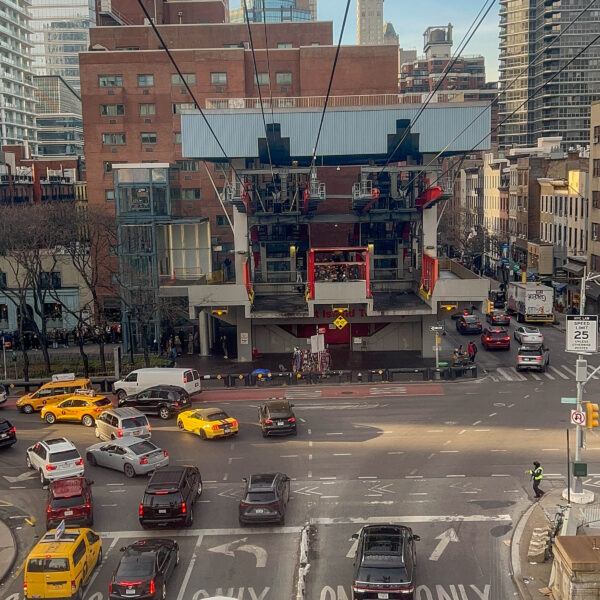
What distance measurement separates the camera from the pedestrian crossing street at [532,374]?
153 feet

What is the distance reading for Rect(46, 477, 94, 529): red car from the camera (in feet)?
84.0

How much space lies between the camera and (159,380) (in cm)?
4322

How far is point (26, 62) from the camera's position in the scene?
155m

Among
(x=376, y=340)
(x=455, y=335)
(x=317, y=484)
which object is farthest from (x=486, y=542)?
(x=455, y=335)

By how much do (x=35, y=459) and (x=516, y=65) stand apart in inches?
5976

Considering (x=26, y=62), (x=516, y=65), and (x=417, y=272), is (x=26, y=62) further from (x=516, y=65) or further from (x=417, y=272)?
(x=417, y=272)

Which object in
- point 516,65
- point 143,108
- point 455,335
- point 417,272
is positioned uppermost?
point 516,65

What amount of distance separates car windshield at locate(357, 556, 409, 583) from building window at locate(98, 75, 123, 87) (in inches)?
2516

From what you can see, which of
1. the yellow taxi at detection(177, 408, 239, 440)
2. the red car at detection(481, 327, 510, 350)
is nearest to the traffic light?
the yellow taxi at detection(177, 408, 239, 440)

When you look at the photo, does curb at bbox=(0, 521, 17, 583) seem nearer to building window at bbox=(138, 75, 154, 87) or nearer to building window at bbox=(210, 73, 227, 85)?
building window at bbox=(138, 75, 154, 87)

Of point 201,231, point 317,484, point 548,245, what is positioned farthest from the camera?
point 548,245

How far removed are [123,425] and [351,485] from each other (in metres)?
11.0

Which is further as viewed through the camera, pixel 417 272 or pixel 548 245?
pixel 548 245

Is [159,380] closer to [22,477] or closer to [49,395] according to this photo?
[49,395]
